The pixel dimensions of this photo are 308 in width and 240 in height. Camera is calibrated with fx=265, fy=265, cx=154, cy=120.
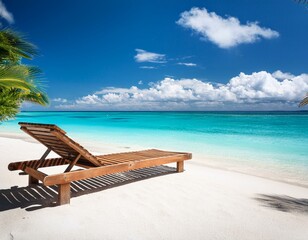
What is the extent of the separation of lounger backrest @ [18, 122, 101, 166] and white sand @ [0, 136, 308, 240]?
618 millimetres

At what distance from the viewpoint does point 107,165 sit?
14.2 ft

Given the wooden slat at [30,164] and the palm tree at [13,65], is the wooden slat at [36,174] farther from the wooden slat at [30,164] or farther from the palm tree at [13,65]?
the palm tree at [13,65]

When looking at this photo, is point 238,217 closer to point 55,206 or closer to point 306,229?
point 306,229

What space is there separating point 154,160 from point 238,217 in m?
2.04

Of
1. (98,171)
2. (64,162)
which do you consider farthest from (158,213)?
(64,162)

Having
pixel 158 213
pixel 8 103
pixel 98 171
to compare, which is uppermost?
pixel 8 103

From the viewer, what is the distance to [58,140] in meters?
4.00

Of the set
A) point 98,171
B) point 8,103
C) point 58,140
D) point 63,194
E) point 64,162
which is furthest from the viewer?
point 8,103

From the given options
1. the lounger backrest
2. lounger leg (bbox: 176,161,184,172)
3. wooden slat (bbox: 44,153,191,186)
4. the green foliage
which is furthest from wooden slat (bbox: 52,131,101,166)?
the green foliage

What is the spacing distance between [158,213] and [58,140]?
6.00 feet

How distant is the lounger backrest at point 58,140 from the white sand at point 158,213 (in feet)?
2.03

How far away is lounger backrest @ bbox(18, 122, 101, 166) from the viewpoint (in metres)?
3.63

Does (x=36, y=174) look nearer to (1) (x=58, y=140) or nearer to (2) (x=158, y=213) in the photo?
(1) (x=58, y=140)

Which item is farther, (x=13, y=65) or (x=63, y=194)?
(x=13, y=65)
